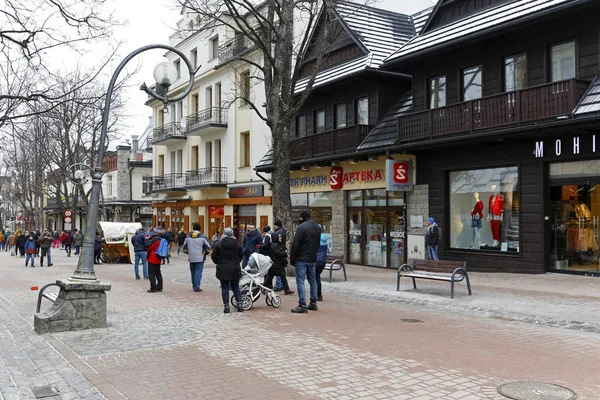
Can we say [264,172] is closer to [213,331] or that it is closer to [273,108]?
[273,108]

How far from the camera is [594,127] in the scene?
→ 13.0 meters

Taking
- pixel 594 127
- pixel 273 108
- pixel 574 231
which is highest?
pixel 273 108

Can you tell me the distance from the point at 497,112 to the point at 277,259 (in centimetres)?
752

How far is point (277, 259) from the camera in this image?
1246cm

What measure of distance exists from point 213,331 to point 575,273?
10352mm

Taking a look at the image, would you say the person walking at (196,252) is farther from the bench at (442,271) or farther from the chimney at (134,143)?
the chimney at (134,143)

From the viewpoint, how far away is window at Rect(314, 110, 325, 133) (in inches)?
939

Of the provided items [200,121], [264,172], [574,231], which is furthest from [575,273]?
[200,121]

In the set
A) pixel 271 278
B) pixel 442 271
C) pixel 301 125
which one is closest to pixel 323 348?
pixel 271 278

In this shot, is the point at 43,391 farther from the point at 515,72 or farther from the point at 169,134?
the point at 169,134

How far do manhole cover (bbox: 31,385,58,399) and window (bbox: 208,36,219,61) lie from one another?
2846 centimetres

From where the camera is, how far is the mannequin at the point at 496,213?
52.7ft

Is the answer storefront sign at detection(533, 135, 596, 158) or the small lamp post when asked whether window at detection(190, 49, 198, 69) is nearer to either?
storefront sign at detection(533, 135, 596, 158)

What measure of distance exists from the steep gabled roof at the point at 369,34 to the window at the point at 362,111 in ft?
4.92
